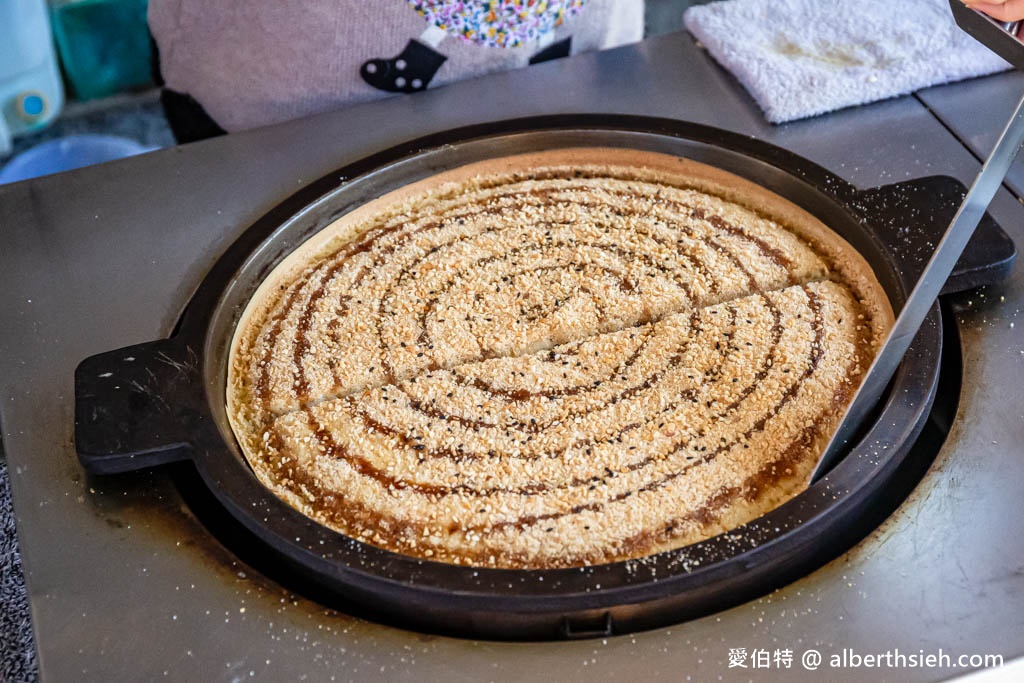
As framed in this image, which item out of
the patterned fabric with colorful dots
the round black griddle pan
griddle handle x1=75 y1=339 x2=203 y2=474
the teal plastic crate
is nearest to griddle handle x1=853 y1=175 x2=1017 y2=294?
the round black griddle pan

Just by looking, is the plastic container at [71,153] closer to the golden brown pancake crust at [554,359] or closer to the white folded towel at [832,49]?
the golden brown pancake crust at [554,359]

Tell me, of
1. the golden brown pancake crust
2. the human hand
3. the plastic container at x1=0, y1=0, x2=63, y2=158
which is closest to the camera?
the golden brown pancake crust

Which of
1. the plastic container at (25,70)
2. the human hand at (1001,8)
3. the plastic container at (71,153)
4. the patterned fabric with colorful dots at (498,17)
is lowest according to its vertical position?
the plastic container at (71,153)

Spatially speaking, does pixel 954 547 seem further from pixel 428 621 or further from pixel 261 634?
pixel 261 634

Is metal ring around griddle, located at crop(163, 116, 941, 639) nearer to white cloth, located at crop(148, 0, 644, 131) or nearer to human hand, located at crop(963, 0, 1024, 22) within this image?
human hand, located at crop(963, 0, 1024, 22)

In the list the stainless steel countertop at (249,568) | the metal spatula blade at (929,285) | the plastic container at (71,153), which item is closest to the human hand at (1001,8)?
the metal spatula blade at (929,285)
